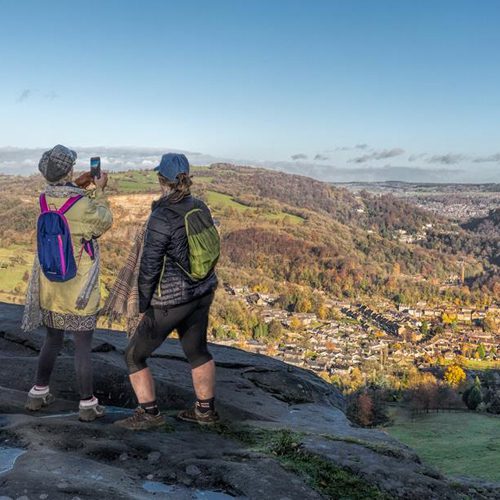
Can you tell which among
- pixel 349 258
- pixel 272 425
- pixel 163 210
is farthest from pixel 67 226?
pixel 349 258

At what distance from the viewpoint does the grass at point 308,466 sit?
4559 mm

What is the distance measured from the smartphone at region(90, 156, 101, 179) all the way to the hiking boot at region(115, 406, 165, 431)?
7.85 feet

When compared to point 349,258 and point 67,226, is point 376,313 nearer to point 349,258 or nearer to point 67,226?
point 349,258

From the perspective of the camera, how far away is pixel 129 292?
5465 millimetres

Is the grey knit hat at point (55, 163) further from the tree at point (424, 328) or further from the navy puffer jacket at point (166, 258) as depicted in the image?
the tree at point (424, 328)

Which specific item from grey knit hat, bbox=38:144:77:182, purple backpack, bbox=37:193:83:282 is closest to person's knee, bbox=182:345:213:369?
purple backpack, bbox=37:193:83:282

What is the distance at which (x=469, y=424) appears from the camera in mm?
32969

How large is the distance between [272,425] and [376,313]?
116 m

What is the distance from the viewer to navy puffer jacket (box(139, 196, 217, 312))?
16.9 feet

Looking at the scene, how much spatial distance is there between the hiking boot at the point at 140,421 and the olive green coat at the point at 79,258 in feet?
3.63

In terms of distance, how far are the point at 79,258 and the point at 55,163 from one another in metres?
0.95

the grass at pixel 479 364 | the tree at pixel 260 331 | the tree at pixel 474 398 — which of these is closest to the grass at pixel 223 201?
the tree at pixel 260 331

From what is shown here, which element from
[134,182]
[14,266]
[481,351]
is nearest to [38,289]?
[14,266]

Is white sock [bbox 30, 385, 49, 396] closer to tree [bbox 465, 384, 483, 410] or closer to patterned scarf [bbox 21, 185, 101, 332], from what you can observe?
patterned scarf [bbox 21, 185, 101, 332]
